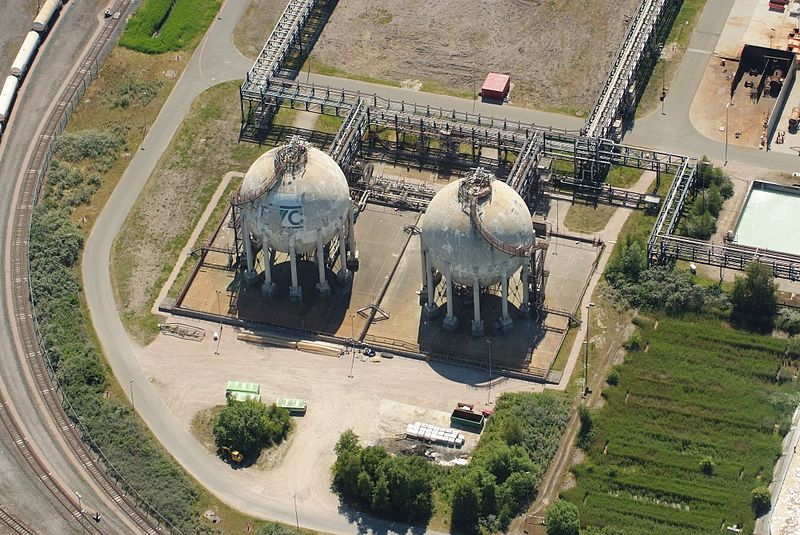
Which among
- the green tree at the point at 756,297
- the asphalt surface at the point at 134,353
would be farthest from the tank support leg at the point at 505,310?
the asphalt surface at the point at 134,353

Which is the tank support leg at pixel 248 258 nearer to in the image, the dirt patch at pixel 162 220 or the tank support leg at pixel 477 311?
the dirt patch at pixel 162 220

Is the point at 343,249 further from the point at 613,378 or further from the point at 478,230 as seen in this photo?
the point at 613,378

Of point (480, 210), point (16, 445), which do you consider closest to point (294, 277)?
point (480, 210)

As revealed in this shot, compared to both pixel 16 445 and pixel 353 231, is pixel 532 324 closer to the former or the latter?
pixel 353 231

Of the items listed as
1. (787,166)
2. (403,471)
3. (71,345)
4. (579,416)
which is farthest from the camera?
(787,166)

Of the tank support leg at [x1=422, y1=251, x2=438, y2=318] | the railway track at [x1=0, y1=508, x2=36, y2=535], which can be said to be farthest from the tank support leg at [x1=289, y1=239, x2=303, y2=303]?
the railway track at [x1=0, y1=508, x2=36, y2=535]

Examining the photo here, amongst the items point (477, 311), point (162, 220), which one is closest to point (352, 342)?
point (477, 311)
